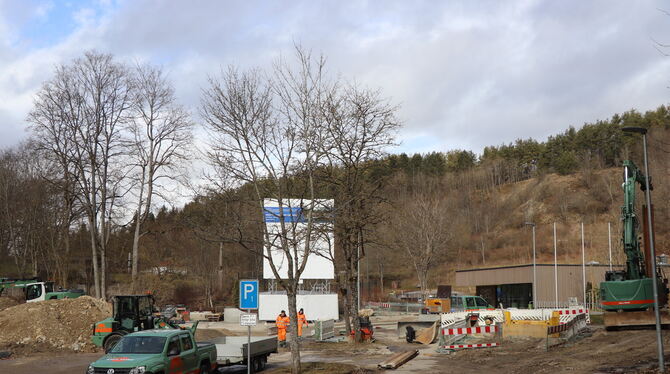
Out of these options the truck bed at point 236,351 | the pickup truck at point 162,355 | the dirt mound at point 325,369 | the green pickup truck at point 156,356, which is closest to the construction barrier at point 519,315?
the dirt mound at point 325,369

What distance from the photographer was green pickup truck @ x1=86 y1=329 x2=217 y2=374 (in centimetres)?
1489

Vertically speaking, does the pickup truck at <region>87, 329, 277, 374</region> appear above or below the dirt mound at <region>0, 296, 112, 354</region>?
above

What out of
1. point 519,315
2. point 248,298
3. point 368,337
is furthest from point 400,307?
point 248,298

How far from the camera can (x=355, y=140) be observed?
1140 inches

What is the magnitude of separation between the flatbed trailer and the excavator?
43.1 ft

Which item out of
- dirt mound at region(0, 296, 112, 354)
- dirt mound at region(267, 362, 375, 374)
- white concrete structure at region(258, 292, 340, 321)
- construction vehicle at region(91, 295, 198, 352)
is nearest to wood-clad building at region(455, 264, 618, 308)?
white concrete structure at region(258, 292, 340, 321)

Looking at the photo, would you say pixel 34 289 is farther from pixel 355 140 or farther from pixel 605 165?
pixel 605 165

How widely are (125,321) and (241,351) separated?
34.7 ft

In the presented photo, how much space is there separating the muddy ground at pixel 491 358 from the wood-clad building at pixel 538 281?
2431 centimetres

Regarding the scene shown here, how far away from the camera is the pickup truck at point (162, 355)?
14914 millimetres

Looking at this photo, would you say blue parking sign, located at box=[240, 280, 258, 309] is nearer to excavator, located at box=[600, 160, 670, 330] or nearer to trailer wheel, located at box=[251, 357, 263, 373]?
trailer wheel, located at box=[251, 357, 263, 373]

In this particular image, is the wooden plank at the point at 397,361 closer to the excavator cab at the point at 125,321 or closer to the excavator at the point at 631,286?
the excavator at the point at 631,286

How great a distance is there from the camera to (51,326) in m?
31.0

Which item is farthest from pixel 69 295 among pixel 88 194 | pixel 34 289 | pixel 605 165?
pixel 605 165
